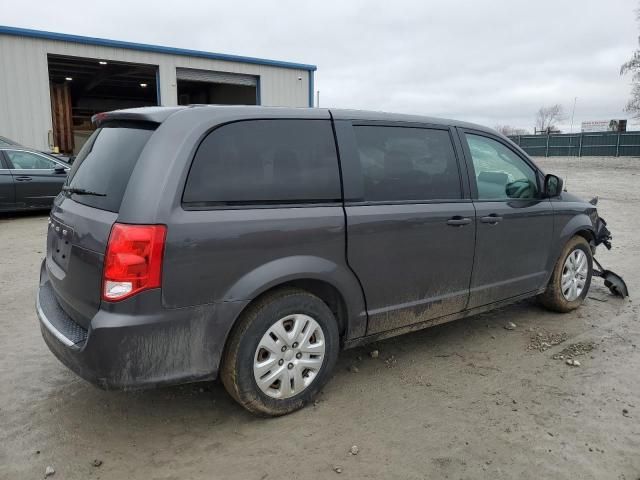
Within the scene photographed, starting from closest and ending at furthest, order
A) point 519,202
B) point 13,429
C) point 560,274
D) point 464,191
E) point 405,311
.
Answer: point 13,429
point 405,311
point 464,191
point 519,202
point 560,274

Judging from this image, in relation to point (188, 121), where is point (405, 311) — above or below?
below

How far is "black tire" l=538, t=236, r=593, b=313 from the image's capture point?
4.69 metres

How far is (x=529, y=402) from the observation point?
10.6 feet

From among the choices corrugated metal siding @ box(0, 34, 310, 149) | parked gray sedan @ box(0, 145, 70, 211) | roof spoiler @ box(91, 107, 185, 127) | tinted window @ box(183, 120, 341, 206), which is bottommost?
parked gray sedan @ box(0, 145, 70, 211)

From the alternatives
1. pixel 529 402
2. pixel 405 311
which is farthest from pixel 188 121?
pixel 529 402

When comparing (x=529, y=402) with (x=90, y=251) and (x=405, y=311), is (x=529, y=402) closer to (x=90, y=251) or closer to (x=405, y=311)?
(x=405, y=311)

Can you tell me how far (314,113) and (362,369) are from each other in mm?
1822

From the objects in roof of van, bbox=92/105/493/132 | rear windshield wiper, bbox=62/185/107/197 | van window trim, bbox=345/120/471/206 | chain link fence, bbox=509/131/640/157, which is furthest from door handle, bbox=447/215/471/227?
chain link fence, bbox=509/131/640/157

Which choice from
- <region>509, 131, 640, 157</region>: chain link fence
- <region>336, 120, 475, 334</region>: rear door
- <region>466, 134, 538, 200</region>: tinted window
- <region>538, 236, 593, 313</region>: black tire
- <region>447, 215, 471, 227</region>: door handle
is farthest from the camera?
<region>509, 131, 640, 157</region>: chain link fence

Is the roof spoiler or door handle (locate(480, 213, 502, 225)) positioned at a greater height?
the roof spoiler

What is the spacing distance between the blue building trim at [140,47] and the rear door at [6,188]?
241 inches

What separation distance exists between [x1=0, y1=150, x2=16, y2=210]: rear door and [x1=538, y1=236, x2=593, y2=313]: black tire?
995 cm

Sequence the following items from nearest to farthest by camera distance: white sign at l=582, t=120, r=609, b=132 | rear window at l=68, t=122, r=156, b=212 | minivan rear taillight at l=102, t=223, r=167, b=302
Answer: minivan rear taillight at l=102, t=223, r=167, b=302
rear window at l=68, t=122, r=156, b=212
white sign at l=582, t=120, r=609, b=132

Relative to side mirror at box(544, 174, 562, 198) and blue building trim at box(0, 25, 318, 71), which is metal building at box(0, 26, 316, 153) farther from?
side mirror at box(544, 174, 562, 198)
